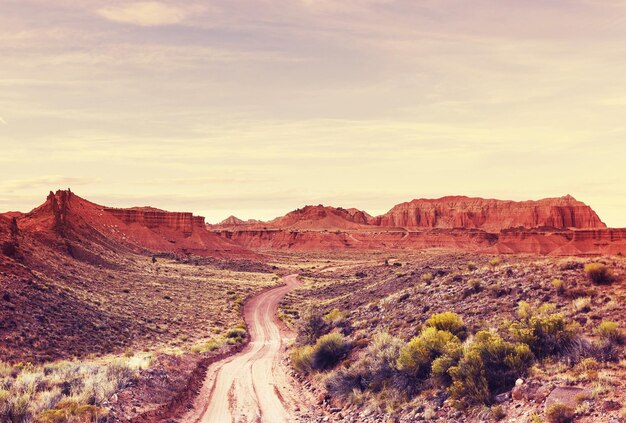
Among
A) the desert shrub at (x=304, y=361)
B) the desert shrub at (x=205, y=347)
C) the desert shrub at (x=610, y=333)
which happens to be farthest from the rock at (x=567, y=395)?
the desert shrub at (x=205, y=347)

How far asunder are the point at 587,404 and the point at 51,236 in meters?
65.8

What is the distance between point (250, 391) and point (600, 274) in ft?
50.2

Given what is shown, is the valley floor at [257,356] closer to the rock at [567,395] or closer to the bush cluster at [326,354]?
the rock at [567,395]

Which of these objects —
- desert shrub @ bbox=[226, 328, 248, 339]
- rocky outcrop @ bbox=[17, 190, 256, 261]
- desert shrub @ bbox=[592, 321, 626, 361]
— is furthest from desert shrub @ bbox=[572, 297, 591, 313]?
rocky outcrop @ bbox=[17, 190, 256, 261]

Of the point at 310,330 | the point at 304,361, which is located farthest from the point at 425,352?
the point at 310,330

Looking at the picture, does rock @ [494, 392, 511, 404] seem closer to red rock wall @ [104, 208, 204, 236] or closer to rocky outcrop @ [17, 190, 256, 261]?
rocky outcrop @ [17, 190, 256, 261]

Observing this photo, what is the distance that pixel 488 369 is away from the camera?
14430mm

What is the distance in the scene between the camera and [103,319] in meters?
34.7

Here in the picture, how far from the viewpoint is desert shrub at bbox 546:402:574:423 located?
37.0ft

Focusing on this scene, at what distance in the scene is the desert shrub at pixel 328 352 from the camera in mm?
22156

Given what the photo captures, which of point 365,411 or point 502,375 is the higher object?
point 502,375

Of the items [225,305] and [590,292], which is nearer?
[590,292]

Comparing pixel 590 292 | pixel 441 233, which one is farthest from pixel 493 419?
pixel 441 233

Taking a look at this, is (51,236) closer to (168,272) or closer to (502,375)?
(168,272)
